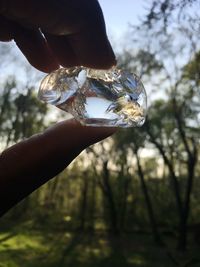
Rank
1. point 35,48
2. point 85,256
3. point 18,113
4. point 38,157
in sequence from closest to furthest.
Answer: point 38,157, point 35,48, point 85,256, point 18,113

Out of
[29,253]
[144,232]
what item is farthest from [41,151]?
[144,232]

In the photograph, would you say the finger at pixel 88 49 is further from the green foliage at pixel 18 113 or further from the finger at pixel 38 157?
the green foliage at pixel 18 113

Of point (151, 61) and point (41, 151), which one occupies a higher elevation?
point (151, 61)

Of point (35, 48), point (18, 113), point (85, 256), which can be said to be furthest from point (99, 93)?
point (18, 113)

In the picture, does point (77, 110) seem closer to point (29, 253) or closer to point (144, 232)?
point (29, 253)

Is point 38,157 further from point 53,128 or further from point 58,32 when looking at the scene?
point 58,32

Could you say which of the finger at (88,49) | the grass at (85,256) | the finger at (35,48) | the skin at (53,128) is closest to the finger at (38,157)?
the skin at (53,128)
